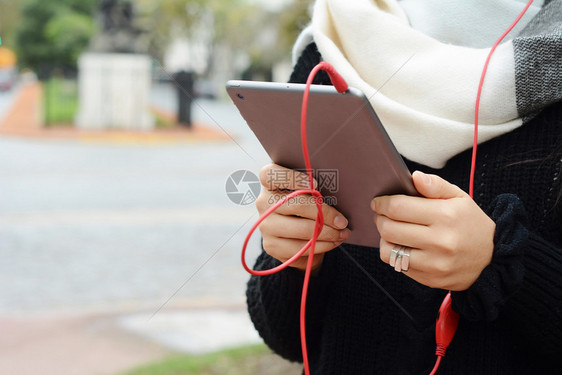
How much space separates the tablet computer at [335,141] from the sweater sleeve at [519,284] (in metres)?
0.17

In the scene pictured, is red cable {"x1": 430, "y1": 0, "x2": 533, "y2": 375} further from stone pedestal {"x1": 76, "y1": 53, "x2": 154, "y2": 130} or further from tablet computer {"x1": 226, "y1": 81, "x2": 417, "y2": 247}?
stone pedestal {"x1": 76, "y1": 53, "x2": 154, "y2": 130}

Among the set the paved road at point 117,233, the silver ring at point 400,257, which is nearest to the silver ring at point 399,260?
the silver ring at point 400,257

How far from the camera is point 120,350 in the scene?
11.4 feet

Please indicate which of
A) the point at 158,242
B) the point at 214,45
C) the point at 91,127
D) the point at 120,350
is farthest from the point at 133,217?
the point at 214,45

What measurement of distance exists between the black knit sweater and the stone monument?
14209 mm

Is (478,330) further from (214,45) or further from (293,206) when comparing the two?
(214,45)

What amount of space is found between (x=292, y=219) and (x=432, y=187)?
0.26 m

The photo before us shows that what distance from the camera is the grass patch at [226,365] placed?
3088 millimetres

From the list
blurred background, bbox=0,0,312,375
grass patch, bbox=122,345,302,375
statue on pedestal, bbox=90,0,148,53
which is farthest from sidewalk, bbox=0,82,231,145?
grass patch, bbox=122,345,302,375

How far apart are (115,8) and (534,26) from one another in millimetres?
16049

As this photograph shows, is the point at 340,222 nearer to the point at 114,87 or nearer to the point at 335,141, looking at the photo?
the point at 335,141

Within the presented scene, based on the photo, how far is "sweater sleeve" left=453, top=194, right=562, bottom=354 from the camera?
94cm

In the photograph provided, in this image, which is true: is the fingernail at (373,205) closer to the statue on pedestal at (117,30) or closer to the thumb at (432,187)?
the thumb at (432,187)

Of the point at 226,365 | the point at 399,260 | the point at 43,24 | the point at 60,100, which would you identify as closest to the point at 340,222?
the point at 399,260
